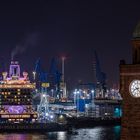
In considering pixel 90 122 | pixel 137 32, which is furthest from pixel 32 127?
pixel 137 32

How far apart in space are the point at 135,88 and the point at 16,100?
12384cm

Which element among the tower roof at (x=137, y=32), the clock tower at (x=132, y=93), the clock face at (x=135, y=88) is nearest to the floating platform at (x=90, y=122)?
the clock tower at (x=132, y=93)

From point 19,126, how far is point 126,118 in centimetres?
11574

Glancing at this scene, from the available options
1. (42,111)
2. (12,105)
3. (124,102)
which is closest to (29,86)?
(12,105)

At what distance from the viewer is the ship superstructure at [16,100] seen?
143 m

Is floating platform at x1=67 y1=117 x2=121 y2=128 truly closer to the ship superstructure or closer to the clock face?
the ship superstructure

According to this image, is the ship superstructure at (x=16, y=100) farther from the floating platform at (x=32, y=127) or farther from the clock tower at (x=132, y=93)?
the clock tower at (x=132, y=93)

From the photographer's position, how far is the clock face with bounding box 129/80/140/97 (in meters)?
21.9

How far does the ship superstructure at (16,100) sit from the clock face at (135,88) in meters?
121

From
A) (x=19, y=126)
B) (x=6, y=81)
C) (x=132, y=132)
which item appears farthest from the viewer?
(x=6, y=81)

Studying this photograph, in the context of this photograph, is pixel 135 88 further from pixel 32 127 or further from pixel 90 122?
pixel 90 122

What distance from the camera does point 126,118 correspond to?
21.8m

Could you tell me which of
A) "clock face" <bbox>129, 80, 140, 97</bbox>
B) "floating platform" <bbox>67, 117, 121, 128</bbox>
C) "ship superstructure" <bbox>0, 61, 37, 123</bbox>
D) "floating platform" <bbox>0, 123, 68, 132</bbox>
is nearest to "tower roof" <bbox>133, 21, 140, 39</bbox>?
"clock face" <bbox>129, 80, 140, 97</bbox>

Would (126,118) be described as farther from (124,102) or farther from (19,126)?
(19,126)
